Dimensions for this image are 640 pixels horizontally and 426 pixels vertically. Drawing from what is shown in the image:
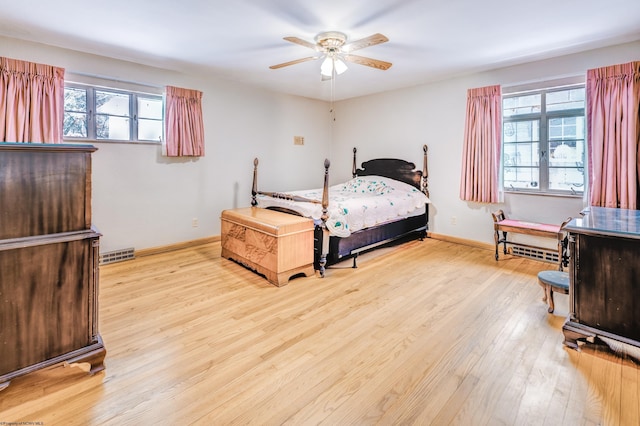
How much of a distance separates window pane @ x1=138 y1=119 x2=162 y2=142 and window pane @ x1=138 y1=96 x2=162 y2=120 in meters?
0.07

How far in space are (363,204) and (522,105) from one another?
96.0 inches

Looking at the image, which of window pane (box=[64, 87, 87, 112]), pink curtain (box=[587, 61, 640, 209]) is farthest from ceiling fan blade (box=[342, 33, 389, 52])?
window pane (box=[64, 87, 87, 112])

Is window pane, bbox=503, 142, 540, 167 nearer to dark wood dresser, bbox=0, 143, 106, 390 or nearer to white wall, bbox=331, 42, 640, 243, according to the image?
white wall, bbox=331, 42, 640, 243

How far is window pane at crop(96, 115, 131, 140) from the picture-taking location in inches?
147

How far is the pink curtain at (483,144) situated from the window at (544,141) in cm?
17

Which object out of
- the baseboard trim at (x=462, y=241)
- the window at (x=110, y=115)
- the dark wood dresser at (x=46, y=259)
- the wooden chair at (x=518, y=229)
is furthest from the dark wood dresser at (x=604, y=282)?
the window at (x=110, y=115)

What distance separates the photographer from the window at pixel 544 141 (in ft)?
12.2

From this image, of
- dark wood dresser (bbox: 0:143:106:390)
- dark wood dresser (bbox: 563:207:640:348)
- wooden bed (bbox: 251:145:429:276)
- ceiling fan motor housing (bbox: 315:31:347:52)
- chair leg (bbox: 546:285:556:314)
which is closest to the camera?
dark wood dresser (bbox: 0:143:106:390)

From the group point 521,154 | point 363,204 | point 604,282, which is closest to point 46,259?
point 363,204

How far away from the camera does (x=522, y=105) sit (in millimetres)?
4090

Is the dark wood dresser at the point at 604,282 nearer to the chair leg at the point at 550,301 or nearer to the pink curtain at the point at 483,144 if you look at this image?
the chair leg at the point at 550,301

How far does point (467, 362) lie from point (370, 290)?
1207 mm

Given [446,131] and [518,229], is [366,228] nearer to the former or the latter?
[518,229]

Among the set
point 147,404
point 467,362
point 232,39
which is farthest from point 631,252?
point 232,39
